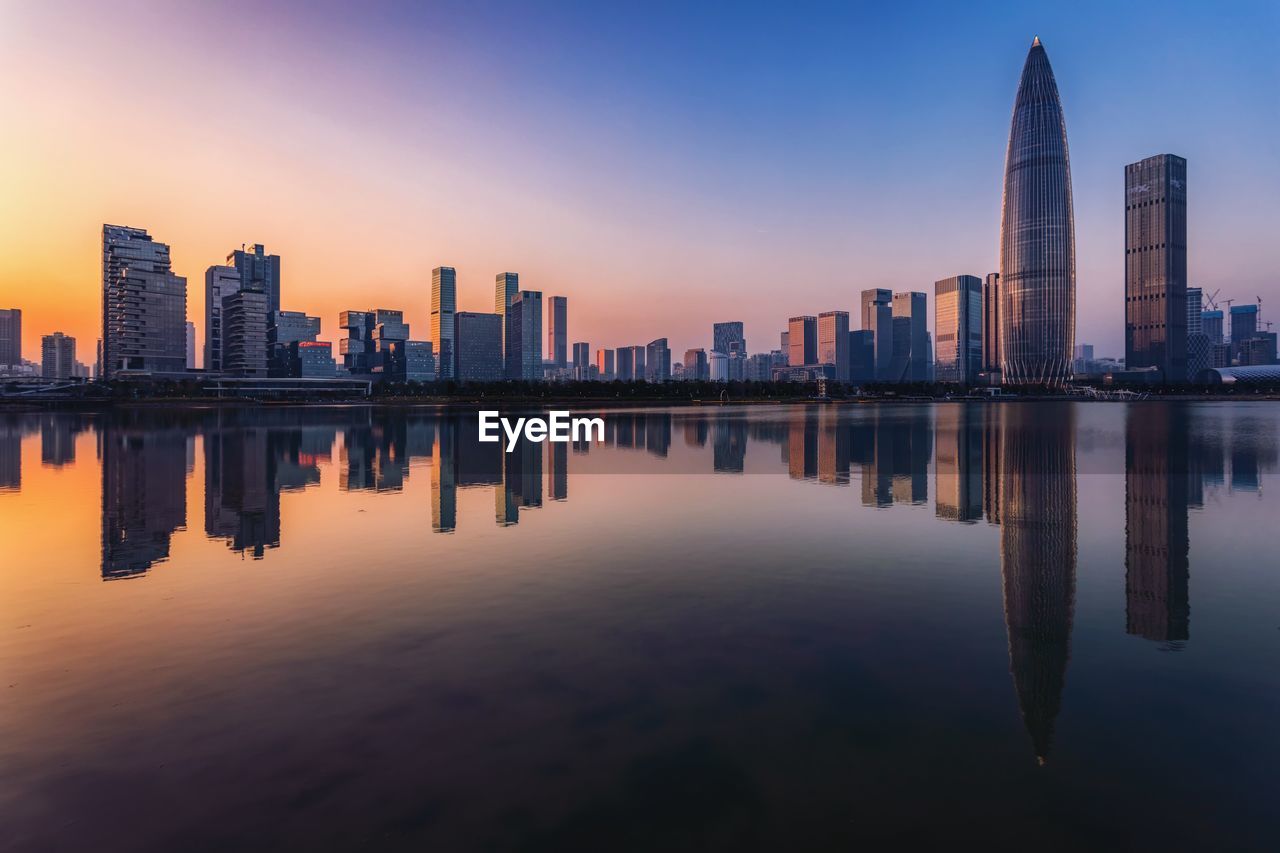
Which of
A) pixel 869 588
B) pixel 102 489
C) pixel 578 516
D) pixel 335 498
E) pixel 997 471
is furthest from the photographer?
pixel 997 471

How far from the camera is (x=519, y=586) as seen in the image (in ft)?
69.4

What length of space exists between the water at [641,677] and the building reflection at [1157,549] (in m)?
0.17

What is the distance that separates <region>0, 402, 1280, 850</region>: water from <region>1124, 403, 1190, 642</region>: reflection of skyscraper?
0.56ft

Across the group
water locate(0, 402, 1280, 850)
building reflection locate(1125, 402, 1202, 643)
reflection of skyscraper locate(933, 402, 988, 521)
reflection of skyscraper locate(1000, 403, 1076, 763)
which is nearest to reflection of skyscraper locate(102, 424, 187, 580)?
water locate(0, 402, 1280, 850)

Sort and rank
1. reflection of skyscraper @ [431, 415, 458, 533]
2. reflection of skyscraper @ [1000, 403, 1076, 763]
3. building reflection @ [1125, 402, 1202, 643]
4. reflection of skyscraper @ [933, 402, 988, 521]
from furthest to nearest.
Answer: reflection of skyscraper @ [933, 402, 988, 521] < reflection of skyscraper @ [431, 415, 458, 533] < building reflection @ [1125, 402, 1202, 643] < reflection of skyscraper @ [1000, 403, 1076, 763]

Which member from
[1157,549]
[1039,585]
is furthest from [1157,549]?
[1039,585]

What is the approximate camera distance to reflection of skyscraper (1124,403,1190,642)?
58.5 feet

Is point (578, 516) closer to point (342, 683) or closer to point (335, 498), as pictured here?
point (335, 498)

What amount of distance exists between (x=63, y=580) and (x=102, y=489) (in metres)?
23.9

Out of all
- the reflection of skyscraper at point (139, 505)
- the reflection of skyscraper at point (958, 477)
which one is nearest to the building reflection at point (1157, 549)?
the reflection of skyscraper at point (958, 477)

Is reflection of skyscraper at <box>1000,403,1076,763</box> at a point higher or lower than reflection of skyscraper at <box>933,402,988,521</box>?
lower

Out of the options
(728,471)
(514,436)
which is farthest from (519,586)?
(514,436)

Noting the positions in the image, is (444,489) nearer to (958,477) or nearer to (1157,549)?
(958,477)

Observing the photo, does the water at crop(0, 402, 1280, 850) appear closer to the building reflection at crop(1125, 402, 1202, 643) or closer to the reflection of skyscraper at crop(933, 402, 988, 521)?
the building reflection at crop(1125, 402, 1202, 643)
